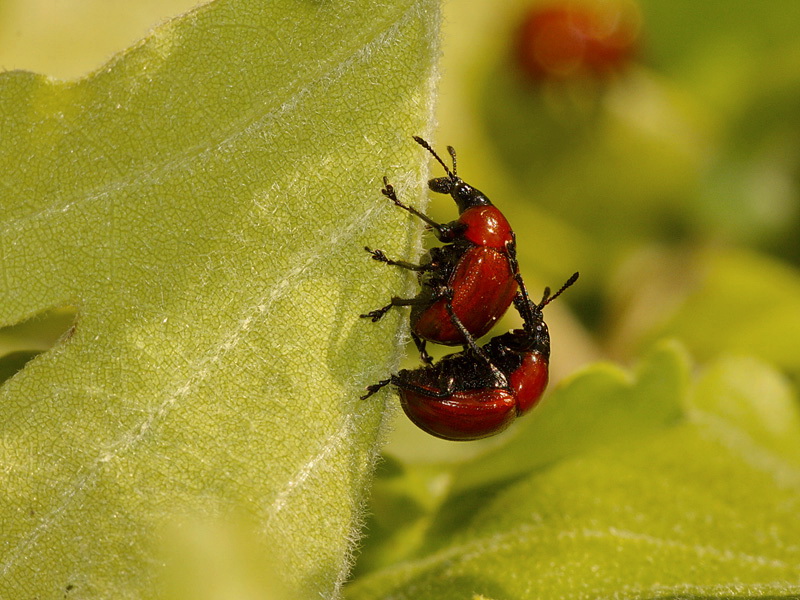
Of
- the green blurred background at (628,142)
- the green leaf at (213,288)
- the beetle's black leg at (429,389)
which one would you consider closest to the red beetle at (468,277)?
the beetle's black leg at (429,389)

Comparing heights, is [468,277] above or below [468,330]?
above

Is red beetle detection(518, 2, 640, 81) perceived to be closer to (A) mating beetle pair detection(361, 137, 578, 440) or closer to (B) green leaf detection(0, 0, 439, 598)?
(A) mating beetle pair detection(361, 137, 578, 440)

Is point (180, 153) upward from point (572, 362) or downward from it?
upward

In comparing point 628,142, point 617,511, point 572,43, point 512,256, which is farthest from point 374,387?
point 572,43

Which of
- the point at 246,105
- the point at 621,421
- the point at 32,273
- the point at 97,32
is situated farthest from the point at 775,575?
the point at 97,32

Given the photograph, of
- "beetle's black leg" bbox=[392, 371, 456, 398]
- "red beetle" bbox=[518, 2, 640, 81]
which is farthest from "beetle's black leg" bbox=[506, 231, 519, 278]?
"red beetle" bbox=[518, 2, 640, 81]

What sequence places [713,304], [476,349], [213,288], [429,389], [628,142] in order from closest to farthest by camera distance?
[213,288] < [429,389] < [476,349] < [713,304] < [628,142]

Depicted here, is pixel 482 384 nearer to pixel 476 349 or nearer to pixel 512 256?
pixel 476 349

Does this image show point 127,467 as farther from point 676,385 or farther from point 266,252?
point 676,385
